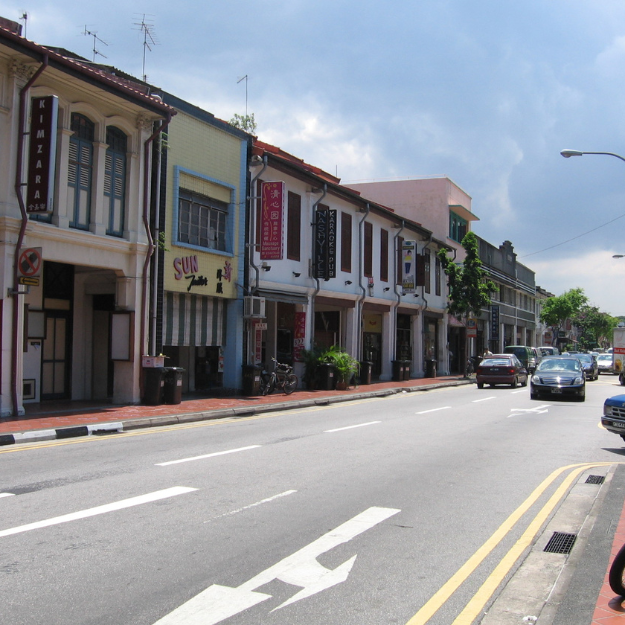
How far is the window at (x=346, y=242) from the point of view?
93.0 ft

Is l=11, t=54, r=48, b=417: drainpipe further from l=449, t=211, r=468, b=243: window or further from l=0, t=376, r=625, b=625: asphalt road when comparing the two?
l=449, t=211, r=468, b=243: window

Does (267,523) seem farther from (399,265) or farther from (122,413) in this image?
(399,265)

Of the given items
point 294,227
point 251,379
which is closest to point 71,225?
point 251,379

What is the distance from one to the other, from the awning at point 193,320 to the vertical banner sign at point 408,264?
46.5 feet

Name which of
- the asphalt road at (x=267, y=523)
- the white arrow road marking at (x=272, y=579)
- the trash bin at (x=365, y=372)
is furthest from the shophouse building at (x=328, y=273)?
the white arrow road marking at (x=272, y=579)

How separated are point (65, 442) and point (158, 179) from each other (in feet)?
28.8

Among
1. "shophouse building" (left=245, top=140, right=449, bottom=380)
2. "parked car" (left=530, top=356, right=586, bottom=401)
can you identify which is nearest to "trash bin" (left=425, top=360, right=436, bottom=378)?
"shophouse building" (left=245, top=140, right=449, bottom=380)

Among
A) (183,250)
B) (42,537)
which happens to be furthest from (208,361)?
(42,537)

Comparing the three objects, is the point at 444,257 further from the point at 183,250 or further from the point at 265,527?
the point at 265,527

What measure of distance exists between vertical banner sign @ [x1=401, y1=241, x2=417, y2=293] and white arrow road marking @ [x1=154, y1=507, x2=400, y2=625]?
27.8 m

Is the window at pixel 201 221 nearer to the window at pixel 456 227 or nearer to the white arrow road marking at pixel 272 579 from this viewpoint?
the white arrow road marking at pixel 272 579

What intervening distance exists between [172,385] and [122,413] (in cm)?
241

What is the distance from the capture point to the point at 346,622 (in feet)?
13.6

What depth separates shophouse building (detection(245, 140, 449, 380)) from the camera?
22078 mm
